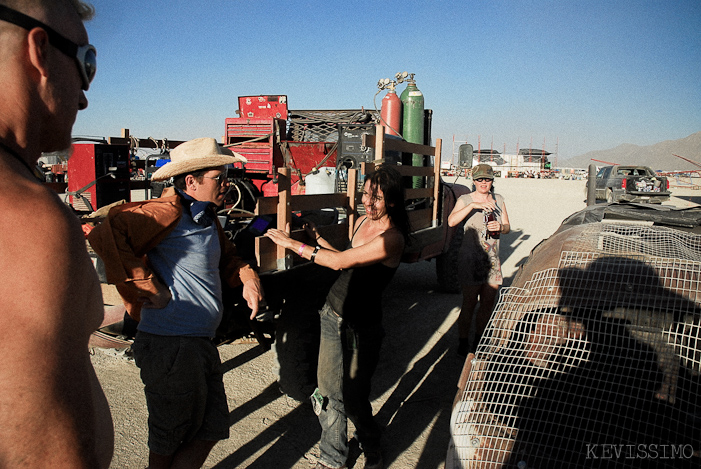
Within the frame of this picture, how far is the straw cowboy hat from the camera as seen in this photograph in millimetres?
2271

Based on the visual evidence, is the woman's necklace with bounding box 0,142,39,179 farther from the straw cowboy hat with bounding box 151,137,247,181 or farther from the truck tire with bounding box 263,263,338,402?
the truck tire with bounding box 263,263,338,402

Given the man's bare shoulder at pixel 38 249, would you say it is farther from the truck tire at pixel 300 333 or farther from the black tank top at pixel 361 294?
the truck tire at pixel 300 333

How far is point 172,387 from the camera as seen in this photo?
79.7 inches

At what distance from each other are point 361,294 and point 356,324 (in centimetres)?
18

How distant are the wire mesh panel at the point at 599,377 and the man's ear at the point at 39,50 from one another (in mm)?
1995

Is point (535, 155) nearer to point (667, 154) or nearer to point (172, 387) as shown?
point (172, 387)

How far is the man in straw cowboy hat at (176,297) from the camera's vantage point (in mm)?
1983

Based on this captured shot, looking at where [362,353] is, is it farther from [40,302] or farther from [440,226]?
[440,226]

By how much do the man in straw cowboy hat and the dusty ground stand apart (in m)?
0.93

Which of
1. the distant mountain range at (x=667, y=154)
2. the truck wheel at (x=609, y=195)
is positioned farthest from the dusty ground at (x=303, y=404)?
the distant mountain range at (x=667, y=154)

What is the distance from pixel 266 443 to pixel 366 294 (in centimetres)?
132

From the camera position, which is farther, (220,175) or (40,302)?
(220,175)

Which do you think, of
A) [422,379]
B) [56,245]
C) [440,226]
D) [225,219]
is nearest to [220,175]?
[225,219]

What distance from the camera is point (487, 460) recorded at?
195cm
